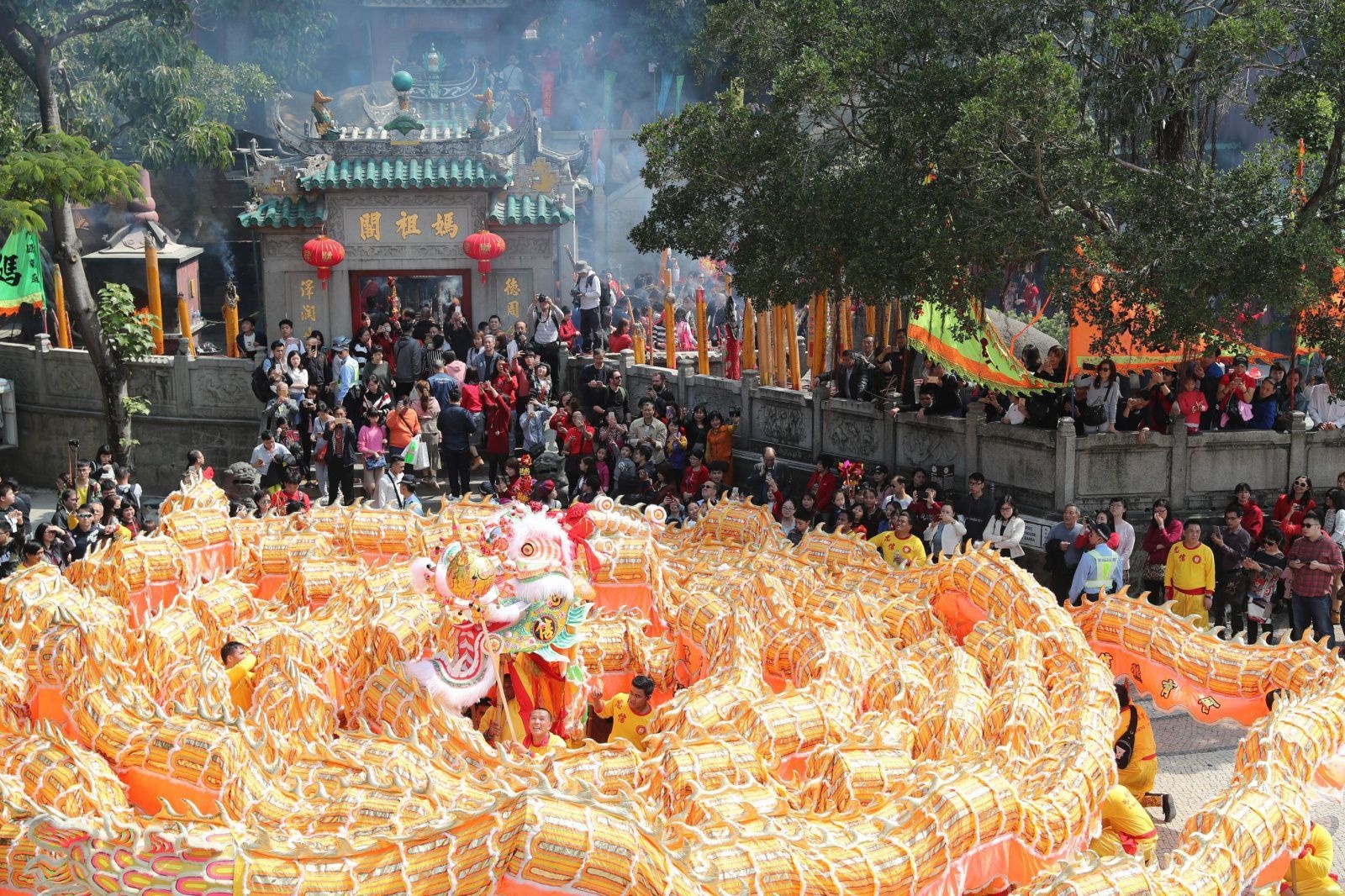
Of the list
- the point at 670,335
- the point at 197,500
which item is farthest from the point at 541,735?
the point at 670,335

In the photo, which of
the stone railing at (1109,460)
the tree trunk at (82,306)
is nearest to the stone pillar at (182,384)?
the tree trunk at (82,306)

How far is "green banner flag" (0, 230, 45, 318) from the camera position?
17.3 metres

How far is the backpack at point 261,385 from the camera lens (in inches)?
648

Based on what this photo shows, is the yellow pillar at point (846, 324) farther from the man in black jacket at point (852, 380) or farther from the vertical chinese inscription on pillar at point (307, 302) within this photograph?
the vertical chinese inscription on pillar at point (307, 302)

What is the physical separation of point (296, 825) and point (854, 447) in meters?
9.36

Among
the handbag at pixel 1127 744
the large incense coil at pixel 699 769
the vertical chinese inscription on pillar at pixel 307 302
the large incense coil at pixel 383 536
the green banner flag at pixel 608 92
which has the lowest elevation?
the handbag at pixel 1127 744

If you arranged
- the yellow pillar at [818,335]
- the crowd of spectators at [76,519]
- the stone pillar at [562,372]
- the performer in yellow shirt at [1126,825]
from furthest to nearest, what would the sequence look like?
the stone pillar at [562,372] → the yellow pillar at [818,335] → the crowd of spectators at [76,519] → the performer in yellow shirt at [1126,825]

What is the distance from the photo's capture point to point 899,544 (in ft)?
39.1

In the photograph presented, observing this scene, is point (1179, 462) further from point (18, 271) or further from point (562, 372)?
point (18, 271)

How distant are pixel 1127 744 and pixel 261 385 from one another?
10087 millimetres

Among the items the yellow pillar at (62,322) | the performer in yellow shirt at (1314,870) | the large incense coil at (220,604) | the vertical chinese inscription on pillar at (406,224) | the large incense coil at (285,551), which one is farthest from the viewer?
the yellow pillar at (62,322)

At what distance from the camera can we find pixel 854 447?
15.7 meters

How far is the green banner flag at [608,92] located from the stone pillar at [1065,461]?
23.2 m

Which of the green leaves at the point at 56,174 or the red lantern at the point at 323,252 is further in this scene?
the red lantern at the point at 323,252
